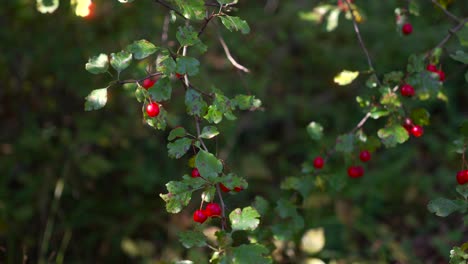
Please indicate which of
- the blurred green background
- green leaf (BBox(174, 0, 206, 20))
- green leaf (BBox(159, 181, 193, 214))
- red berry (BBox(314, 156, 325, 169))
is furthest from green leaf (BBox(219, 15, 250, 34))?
the blurred green background

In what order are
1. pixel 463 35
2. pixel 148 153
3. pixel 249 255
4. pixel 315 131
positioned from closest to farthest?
pixel 249 255
pixel 463 35
pixel 315 131
pixel 148 153

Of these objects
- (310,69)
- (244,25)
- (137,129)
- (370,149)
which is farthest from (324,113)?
(244,25)

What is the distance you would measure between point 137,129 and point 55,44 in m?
0.73

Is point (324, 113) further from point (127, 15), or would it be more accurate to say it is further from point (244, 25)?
point (244, 25)

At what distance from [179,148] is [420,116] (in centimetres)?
88

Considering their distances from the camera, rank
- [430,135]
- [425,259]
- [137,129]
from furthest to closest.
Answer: [430,135] < [137,129] < [425,259]

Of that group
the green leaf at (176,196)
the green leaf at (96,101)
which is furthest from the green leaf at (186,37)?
the green leaf at (176,196)

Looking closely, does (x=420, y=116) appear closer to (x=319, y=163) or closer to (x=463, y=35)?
(x=463, y=35)

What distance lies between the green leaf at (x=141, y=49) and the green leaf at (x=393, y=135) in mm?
765

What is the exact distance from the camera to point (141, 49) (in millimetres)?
1508

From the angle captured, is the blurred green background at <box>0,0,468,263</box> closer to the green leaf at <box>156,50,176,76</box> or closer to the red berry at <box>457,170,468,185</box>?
the red berry at <box>457,170,468,185</box>

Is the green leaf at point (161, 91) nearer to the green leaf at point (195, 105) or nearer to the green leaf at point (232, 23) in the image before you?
the green leaf at point (195, 105)

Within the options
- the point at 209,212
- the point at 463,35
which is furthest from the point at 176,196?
the point at 463,35

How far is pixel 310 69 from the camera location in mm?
4238
